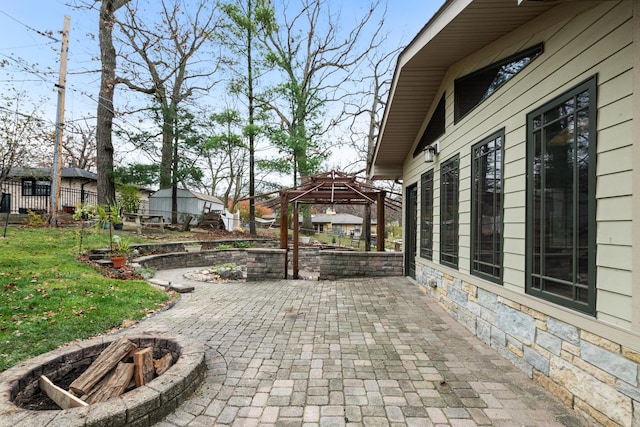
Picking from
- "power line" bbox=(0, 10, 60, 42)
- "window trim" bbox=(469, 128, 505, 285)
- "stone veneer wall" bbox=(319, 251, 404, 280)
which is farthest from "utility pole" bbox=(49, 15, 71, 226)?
"window trim" bbox=(469, 128, 505, 285)

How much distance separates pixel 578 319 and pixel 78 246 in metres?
10.0

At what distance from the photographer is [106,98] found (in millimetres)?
12438

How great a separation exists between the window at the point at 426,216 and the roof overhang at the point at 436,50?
1181 millimetres

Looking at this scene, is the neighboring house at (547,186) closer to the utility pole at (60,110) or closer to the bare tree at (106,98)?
the utility pole at (60,110)

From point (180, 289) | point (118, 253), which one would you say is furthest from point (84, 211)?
point (180, 289)

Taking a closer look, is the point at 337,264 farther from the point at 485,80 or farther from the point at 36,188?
the point at 36,188

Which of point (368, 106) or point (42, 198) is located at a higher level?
point (368, 106)

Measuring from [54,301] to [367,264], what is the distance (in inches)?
229

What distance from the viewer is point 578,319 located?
2.21 metres

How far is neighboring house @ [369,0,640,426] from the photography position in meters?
1.92

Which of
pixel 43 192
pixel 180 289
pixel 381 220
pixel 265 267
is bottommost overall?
pixel 180 289

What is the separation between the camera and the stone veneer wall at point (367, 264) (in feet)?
→ 24.5

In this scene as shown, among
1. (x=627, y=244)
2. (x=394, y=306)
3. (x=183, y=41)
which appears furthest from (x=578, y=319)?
(x=183, y=41)

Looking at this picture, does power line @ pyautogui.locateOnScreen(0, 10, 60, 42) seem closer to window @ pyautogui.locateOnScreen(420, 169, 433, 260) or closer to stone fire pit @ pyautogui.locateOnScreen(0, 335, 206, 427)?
stone fire pit @ pyautogui.locateOnScreen(0, 335, 206, 427)
